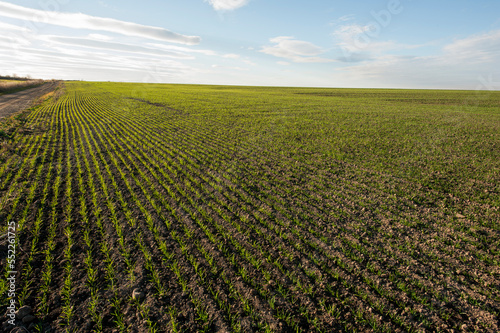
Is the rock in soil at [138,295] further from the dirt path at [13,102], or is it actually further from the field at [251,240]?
the dirt path at [13,102]

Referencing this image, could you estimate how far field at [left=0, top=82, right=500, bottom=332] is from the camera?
5098 mm

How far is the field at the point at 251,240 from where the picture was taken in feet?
16.7

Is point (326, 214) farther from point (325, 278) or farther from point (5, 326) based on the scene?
point (5, 326)

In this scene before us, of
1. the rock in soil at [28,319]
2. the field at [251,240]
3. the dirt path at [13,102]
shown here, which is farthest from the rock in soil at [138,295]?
the dirt path at [13,102]

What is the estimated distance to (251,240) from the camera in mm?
7406

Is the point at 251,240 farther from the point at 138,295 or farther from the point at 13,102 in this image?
the point at 13,102

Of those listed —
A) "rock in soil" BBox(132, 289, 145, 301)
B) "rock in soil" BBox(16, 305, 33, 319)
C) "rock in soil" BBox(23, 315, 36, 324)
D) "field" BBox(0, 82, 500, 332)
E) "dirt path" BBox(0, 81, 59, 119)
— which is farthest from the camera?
"dirt path" BBox(0, 81, 59, 119)

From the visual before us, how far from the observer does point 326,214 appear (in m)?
9.02

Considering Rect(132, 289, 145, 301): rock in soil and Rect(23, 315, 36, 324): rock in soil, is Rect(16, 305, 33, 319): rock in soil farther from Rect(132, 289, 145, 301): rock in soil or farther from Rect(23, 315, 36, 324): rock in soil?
Rect(132, 289, 145, 301): rock in soil

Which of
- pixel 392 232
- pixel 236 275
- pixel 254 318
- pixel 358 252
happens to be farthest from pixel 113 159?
pixel 392 232

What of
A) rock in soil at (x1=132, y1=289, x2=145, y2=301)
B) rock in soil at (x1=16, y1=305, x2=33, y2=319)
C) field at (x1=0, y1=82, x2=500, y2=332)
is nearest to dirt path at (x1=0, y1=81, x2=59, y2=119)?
field at (x1=0, y1=82, x2=500, y2=332)

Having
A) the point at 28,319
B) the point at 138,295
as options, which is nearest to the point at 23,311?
the point at 28,319

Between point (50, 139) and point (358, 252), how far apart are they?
899 inches

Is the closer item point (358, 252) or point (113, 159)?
point (358, 252)
